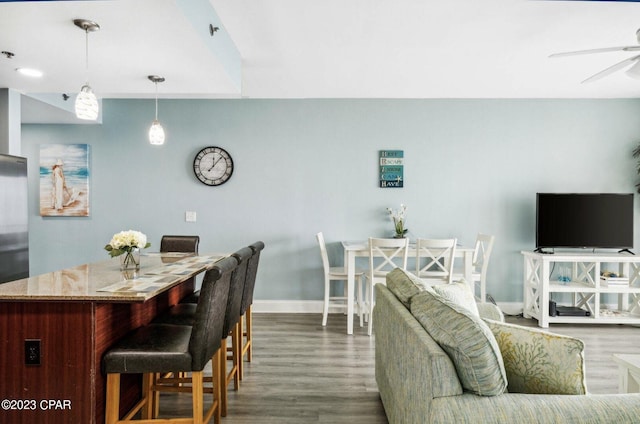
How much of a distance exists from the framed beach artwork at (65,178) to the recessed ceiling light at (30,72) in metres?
1.84

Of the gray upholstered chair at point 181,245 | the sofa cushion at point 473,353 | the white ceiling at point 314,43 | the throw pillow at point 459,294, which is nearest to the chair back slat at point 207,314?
the sofa cushion at point 473,353

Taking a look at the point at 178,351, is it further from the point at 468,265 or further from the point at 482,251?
the point at 482,251

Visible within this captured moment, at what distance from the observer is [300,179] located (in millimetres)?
5137

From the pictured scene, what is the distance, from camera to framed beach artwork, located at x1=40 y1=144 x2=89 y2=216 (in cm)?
509

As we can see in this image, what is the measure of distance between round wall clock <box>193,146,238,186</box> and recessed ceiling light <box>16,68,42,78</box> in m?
1.96

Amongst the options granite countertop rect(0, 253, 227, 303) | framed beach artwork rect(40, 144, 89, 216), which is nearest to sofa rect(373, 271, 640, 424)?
granite countertop rect(0, 253, 227, 303)

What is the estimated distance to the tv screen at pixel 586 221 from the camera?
4.70m

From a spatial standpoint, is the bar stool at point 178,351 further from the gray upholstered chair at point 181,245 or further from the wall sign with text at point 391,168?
the wall sign with text at point 391,168

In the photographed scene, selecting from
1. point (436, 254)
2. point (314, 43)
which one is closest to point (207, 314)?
point (314, 43)

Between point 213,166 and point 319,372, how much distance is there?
290cm

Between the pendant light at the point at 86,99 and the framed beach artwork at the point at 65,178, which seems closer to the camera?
the pendant light at the point at 86,99

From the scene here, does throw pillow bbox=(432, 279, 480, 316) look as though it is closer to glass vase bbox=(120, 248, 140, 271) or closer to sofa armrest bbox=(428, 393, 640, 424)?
sofa armrest bbox=(428, 393, 640, 424)

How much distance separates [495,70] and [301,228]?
269 centimetres

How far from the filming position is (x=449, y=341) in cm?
154
